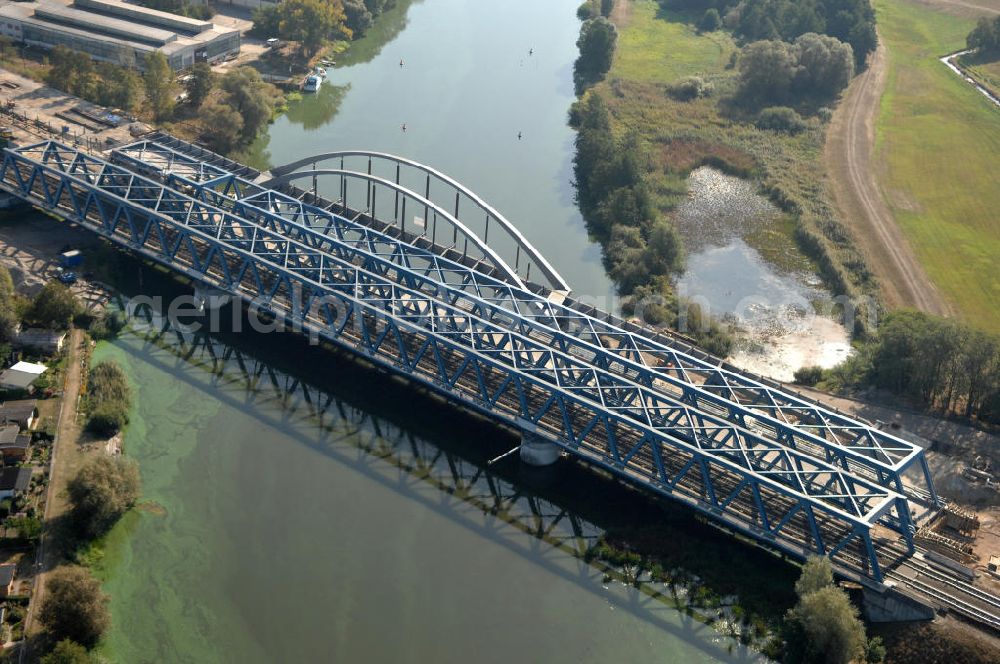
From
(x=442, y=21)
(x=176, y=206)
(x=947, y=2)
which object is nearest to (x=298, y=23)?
(x=442, y=21)

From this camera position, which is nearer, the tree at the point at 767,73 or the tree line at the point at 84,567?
the tree line at the point at 84,567

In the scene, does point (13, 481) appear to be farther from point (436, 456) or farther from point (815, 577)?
point (815, 577)

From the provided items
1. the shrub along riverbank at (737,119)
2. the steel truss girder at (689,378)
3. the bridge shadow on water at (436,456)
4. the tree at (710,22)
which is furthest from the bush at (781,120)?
the bridge shadow on water at (436,456)

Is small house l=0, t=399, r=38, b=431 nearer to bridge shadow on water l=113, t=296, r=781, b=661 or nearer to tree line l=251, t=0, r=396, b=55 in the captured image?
bridge shadow on water l=113, t=296, r=781, b=661

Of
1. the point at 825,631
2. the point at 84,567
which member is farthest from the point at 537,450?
the point at 84,567

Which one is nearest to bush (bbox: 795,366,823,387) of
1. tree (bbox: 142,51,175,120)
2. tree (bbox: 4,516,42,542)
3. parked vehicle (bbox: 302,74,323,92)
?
tree (bbox: 4,516,42,542)

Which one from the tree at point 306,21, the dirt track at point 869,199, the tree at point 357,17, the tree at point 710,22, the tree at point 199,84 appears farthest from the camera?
the tree at point 710,22

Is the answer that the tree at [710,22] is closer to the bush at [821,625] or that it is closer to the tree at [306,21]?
the tree at [306,21]
